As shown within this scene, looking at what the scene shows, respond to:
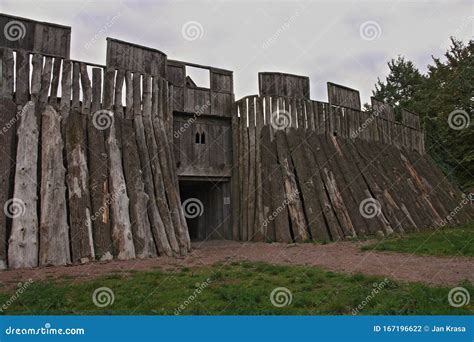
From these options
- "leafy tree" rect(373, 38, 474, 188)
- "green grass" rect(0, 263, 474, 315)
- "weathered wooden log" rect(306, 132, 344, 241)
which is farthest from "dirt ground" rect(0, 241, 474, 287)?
"leafy tree" rect(373, 38, 474, 188)

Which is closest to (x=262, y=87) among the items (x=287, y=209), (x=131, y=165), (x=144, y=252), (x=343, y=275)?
(x=287, y=209)

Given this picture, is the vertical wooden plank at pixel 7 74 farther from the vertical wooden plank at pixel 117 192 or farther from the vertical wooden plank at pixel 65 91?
the vertical wooden plank at pixel 117 192

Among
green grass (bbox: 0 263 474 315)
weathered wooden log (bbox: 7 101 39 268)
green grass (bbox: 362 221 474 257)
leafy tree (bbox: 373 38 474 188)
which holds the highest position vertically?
leafy tree (bbox: 373 38 474 188)

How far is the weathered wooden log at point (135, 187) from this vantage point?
878 centimetres

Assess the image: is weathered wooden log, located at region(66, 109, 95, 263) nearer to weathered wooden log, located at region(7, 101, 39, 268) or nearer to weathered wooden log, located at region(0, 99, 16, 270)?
weathered wooden log, located at region(7, 101, 39, 268)

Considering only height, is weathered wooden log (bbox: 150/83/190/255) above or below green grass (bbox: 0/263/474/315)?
above

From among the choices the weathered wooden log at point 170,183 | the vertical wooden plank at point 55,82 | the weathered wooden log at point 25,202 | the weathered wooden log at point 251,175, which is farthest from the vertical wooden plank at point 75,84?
the weathered wooden log at point 251,175

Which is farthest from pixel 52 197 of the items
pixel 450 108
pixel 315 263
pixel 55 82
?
pixel 450 108

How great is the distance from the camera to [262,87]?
552 inches

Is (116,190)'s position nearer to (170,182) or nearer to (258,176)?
(170,182)

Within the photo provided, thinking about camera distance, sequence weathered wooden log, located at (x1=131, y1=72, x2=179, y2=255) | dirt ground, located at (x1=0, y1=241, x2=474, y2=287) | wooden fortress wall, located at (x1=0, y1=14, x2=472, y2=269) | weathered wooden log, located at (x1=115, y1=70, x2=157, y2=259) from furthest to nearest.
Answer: weathered wooden log, located at (x1=131, y1=72, x2=179, y2=255) < weathered wooden log, located at (x1=115, y1=70, x2=157, y2=259) < wooden fortress wall, located at (x1=0, y1=14, x2=472, y2=269) < dirt ground, located at (x1=0, y1=241, x2=474, y2=287)

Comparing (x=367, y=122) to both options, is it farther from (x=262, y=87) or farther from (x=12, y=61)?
(x=12, y=61)

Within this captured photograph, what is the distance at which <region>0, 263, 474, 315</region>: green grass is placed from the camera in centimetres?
425

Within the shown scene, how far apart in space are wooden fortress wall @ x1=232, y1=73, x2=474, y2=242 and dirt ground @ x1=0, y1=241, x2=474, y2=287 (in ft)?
5.50
